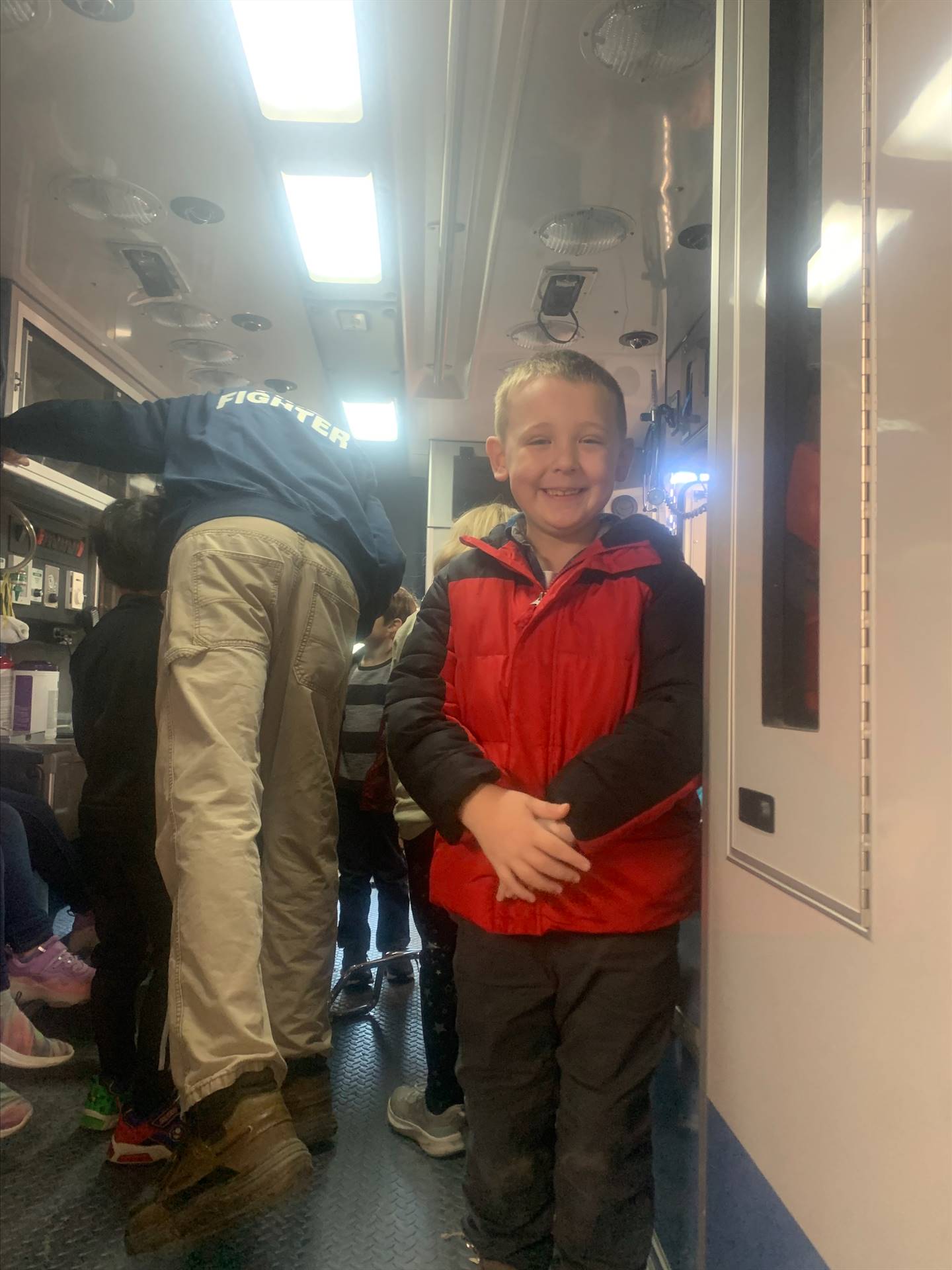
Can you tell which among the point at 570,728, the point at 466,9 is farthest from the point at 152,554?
the point at 466,9

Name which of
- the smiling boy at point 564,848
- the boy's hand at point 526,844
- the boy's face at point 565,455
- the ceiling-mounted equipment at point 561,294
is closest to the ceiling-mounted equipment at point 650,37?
the ceiling-mounted equipment at point 561,294

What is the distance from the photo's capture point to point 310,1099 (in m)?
1.19

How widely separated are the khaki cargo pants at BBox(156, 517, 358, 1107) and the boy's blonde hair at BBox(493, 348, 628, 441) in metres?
0.39

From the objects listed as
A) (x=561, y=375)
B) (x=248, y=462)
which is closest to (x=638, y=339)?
(x=561, y=375)

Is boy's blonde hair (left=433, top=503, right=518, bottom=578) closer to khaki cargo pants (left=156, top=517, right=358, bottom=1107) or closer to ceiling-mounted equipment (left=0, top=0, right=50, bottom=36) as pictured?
khaki cargo pants (left=156, top=517, right=358, bottom=1107)

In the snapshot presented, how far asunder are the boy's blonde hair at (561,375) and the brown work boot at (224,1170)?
935 mm

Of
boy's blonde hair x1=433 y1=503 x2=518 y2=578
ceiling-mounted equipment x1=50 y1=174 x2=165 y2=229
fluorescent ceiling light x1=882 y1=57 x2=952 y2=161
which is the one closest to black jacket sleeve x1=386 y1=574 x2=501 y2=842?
boy's blonde hair x1=433 y1=503 x2=518 y2=578

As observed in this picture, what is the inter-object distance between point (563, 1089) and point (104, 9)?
1.82m

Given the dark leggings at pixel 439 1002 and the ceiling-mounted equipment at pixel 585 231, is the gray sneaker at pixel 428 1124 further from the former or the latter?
the ceiling-mounted equipment at pixel 585 231

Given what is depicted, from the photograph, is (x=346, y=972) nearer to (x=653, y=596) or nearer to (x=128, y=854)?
(x=128, y=854)

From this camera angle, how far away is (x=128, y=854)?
105cm

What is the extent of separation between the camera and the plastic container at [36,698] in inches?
32.5

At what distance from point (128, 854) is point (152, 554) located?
435 millimetres

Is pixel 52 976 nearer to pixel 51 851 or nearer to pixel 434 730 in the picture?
pixel 51 851
